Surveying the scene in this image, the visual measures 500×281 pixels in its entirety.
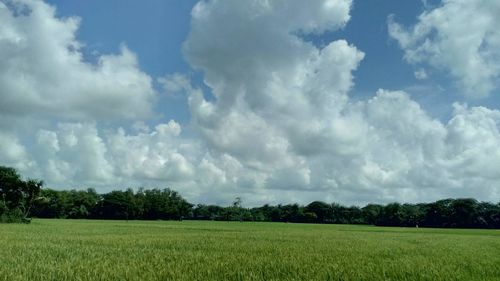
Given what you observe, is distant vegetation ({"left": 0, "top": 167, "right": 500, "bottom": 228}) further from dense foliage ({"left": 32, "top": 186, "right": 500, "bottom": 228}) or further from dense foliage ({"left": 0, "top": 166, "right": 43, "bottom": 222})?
dense foliage ({"left": 0, "top": 166, "right": 43, "bottom": 222})

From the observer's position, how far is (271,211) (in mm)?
186875

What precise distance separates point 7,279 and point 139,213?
143 meters

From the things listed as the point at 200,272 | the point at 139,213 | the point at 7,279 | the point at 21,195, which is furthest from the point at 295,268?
the point at 139,213

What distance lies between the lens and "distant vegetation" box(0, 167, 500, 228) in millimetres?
138875

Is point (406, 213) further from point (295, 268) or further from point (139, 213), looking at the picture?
point (295, 268)

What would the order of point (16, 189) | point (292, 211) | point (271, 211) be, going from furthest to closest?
point (271, 211) < point (292, 211) < point (16, 189)

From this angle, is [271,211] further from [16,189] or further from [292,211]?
[16,189]

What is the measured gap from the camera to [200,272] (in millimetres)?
15055

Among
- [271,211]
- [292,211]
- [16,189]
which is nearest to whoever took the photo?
[16,189]

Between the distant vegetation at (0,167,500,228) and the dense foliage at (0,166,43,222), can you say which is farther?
the distant vegetation at (0,167,500,228)

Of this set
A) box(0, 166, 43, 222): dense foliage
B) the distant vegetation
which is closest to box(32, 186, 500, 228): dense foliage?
the distant vegetation

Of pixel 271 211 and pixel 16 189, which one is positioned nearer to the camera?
pixel 16 189

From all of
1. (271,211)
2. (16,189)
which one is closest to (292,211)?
(271,211)

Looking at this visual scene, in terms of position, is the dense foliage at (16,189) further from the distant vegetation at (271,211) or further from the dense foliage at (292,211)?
the dense foliage at (292,211)
